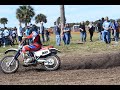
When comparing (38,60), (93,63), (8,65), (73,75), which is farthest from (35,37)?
(93,63)

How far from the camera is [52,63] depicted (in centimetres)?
1141

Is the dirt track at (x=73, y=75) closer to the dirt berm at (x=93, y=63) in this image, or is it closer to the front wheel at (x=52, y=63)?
the dirt berm at (x=93, y=63)

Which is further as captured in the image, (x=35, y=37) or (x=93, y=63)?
(x=93, y=63)

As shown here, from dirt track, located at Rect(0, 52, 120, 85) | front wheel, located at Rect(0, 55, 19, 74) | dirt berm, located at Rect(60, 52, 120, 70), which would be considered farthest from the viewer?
→ dirt berm, located at Rect(60, 52, 120, 70)

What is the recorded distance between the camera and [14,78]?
1004cm

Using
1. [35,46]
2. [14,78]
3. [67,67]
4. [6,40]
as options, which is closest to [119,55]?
[67,67]

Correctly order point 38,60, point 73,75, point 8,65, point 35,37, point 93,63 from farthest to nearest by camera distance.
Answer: point 93,63, point 38,60, point 35,37, point 8,65, point 73,75

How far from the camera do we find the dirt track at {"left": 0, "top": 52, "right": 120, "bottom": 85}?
29.5 feet

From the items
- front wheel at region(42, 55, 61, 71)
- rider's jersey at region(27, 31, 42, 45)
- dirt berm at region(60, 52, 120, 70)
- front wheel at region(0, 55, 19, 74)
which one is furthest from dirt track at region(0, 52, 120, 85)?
rider's jersey at region(27, 31, 42, 45)

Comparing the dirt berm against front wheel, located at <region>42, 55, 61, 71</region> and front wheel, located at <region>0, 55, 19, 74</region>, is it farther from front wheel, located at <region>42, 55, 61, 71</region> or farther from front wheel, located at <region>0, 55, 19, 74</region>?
front wheel, located at <region>0, 55, 19, 74</region>

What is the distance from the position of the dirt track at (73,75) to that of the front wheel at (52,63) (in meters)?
0.28

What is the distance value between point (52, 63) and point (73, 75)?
1528mm

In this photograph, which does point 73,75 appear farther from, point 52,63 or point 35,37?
point 35,37

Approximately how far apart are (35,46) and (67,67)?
4.78 ft
